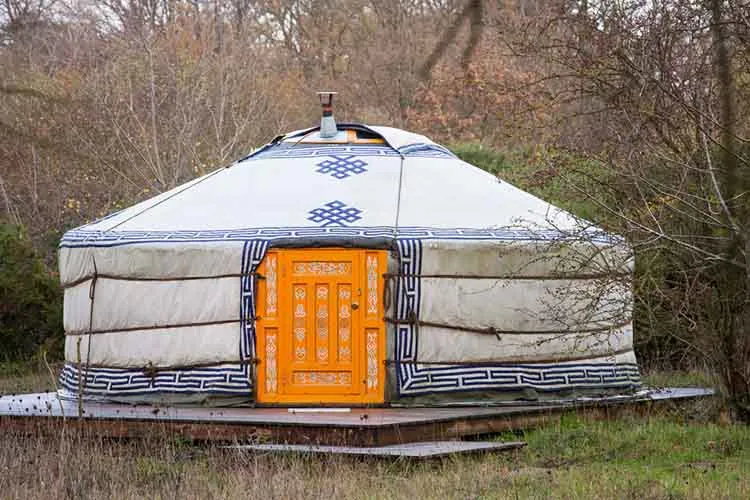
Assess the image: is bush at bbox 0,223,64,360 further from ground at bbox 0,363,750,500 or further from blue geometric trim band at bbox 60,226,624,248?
ground at bbox 0,363,750,500

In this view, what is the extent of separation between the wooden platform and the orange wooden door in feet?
0.68

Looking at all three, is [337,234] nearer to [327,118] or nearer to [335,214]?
[335,214]

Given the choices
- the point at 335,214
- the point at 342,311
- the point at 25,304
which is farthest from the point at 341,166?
the point at 25,304

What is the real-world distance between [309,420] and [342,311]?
103 centimetres

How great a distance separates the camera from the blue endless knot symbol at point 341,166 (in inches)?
315

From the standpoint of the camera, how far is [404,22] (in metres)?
3.98

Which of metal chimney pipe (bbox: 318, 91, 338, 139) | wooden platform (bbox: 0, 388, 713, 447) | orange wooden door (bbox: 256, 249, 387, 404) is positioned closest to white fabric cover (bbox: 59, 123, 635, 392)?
orange wooden door (bbox: 256, 249, 387, 404)

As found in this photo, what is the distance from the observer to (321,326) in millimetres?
7293

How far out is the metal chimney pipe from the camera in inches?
330

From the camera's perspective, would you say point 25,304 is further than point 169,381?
Yes

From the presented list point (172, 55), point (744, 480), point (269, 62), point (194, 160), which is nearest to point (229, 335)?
point (744, 480)

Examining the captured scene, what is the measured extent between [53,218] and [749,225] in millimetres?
10219

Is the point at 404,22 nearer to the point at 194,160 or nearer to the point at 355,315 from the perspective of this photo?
the point at 355,315

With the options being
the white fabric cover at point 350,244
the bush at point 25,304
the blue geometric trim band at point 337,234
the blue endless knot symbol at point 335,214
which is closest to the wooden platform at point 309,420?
the white fabric cover at point 350,244
